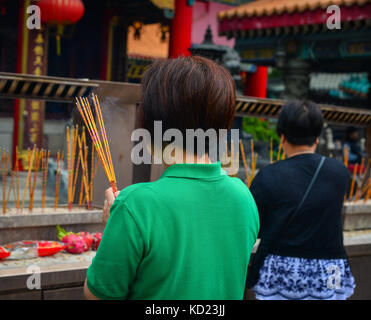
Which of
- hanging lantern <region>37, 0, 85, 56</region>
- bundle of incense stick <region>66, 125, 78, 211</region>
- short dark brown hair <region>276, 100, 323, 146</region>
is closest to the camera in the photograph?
short dark brown hair <region>276, 100, 323, 146</region>

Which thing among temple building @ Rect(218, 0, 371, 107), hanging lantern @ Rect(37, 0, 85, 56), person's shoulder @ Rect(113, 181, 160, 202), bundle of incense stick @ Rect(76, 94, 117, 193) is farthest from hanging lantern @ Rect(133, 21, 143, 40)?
person's shoulder @ Rect(113, 181, 160, 202)

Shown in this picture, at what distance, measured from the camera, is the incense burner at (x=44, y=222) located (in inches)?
104

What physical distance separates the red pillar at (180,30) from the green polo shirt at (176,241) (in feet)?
19.3

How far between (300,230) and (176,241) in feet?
3.77

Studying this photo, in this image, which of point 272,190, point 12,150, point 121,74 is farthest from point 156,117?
point 121,74

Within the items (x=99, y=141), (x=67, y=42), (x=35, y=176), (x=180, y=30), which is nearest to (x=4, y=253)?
(x=35, y=176)

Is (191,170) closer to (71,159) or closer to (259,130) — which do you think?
(71,159)

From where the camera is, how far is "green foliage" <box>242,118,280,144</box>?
9.30 metres

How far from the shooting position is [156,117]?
3.79 feet

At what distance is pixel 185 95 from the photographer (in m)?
1.14

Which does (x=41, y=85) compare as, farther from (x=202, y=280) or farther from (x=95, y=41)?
(x=95, y=41)

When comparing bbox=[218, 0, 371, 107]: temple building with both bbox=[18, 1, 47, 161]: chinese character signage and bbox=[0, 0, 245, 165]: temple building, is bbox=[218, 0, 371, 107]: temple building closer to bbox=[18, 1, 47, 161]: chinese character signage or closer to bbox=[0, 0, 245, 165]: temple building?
bbox=[0, 0, 245, 165]: temple building

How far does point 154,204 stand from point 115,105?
6.41 feet

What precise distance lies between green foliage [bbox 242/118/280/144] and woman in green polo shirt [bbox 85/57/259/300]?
8076 mm
